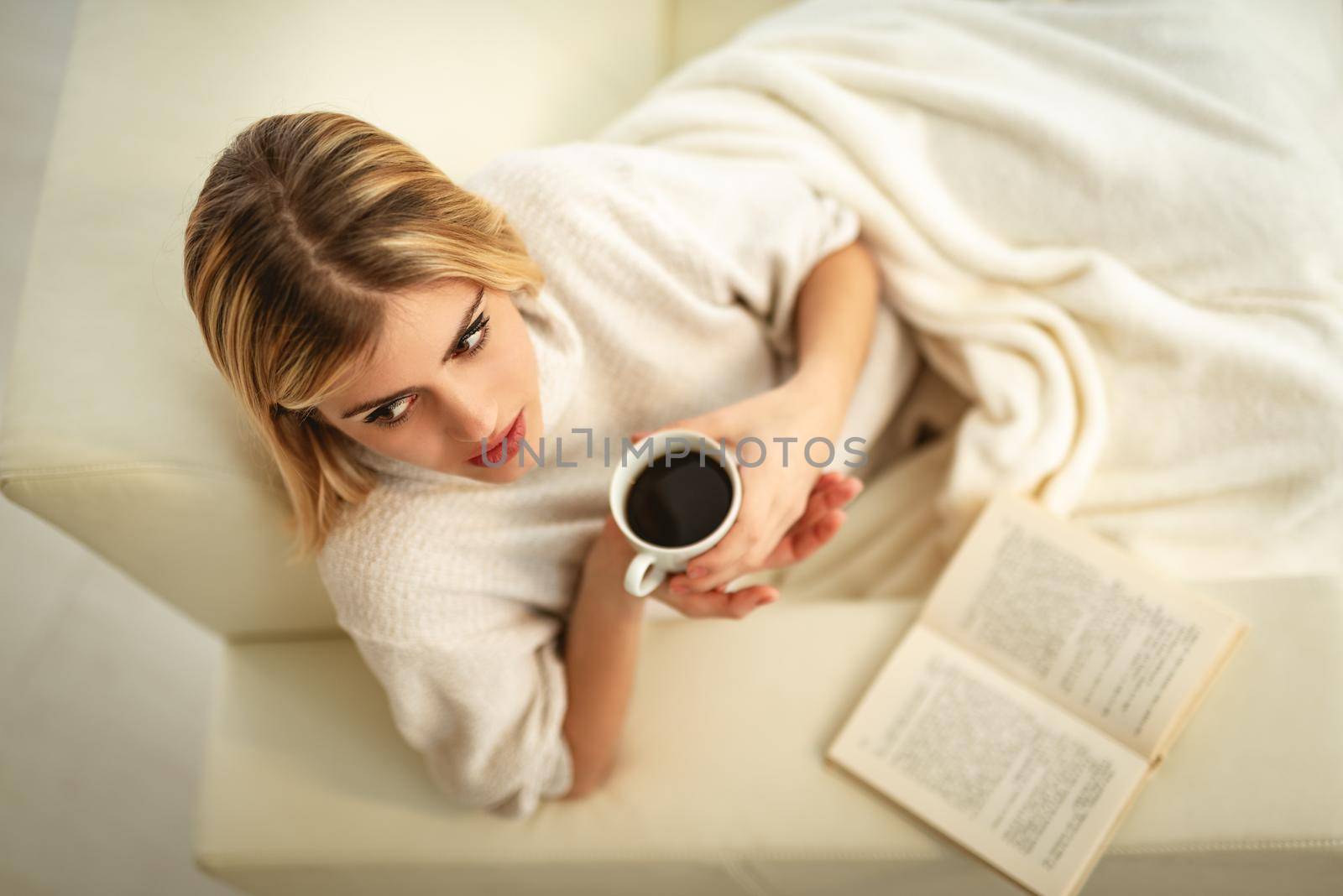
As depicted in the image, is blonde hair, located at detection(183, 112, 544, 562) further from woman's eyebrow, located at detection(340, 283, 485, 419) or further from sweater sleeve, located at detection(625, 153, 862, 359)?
sweater sleeve, located at detection(625, 153, 862, 359)

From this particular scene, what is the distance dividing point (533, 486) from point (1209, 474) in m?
0.78

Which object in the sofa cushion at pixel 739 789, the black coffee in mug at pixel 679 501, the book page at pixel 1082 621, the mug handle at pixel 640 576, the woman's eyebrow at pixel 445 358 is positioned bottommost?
the sofa cushion at pixel 739 789

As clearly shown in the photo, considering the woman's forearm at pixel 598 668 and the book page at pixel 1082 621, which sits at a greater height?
the book page at pixel 1082 621

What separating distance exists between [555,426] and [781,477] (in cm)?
26

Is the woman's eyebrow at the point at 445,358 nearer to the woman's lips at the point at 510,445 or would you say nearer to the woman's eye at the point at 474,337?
the woman's eye at the point at 474,337

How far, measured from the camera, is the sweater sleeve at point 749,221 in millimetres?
1001

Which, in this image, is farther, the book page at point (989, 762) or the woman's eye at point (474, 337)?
the book page at point (989, 762)

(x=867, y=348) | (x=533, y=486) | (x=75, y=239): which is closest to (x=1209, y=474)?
(x=867, y=348)

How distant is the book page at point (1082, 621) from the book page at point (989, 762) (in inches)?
1.0

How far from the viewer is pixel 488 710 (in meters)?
0.90

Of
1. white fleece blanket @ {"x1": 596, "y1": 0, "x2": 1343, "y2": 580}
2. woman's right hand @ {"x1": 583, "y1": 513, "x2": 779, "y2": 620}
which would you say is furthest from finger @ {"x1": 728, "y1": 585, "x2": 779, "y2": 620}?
white fleece blanket @ {"x1": 596, "y1": 0, "x2": 1343, "y2": 580}

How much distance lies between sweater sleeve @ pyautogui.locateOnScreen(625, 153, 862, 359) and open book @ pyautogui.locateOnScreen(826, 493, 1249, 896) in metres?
0.38

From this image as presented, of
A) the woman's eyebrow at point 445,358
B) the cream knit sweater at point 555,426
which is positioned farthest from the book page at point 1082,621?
the woman's eyebrow at point 445,358

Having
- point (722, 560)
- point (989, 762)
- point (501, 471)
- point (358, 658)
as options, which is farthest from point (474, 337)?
point (989, 762)
